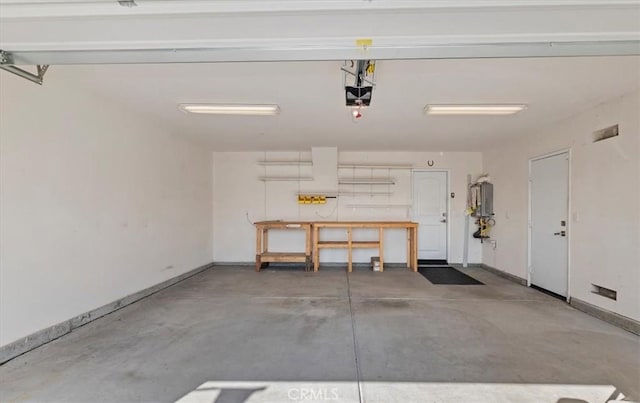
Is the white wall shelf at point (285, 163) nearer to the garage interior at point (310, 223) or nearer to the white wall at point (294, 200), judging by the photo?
the white wall at point (294, 200)

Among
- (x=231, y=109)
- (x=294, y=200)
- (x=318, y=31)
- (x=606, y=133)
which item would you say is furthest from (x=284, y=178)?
(x=606, y=133)

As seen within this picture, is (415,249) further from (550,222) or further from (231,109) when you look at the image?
(231,109)

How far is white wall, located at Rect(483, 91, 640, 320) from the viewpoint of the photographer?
10.3ft

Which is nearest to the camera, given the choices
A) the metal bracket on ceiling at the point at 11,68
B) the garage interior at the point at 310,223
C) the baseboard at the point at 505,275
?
the garage interior at the point at 310,223

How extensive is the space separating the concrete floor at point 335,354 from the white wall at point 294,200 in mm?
2467

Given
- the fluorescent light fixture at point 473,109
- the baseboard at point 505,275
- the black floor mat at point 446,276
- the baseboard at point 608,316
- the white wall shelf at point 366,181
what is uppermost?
the fluorescent light fixture at point 473,109

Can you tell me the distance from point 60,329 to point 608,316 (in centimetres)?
588

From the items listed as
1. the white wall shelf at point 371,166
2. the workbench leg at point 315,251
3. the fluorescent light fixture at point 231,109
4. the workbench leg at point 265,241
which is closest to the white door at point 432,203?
the white wall shelf at point 371,166

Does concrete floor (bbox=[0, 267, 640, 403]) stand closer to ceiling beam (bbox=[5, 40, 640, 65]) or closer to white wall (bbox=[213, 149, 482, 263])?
ceiling beam (bbox=[5, 40, 640, 65])

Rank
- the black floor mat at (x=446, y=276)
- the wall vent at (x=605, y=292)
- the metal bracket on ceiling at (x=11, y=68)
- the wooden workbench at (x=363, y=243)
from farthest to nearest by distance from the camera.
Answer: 1. the wooden workbench at (x=363, y=243)
2. the black floor mat at (x=446, y=276)
3. the wall vent at (x=605, y=292)
4. the metal bracket on ceiling at (x=11, y=68)

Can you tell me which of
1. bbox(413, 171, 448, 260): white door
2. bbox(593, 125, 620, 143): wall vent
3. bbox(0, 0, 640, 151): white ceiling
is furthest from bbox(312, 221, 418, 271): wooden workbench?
bbox(593, 125, 620, 143): wall vent

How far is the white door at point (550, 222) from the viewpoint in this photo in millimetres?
4121

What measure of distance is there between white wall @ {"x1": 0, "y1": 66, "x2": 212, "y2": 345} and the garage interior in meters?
0.02

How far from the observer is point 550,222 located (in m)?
4.37
